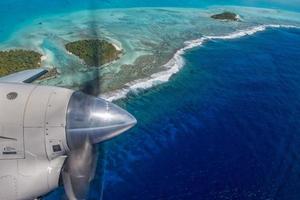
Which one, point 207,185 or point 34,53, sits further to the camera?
point 34,53

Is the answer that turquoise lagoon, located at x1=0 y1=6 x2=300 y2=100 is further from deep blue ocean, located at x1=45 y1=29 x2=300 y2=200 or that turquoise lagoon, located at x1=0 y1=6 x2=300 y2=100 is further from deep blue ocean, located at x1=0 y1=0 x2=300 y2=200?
deep blue ocean, located at x1=45 y1=29 x2=300 y2=200

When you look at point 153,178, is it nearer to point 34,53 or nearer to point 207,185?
point 207,185

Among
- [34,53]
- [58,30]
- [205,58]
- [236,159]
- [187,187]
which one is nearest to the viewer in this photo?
[187,187]

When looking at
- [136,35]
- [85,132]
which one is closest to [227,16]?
[136,35]

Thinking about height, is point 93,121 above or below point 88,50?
above

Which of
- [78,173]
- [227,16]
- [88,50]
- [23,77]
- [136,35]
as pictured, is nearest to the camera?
[78,173]

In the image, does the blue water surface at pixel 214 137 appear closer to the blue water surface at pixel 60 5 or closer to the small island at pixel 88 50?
the small island at pixel 88 50

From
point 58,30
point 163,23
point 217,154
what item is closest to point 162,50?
point 163,23

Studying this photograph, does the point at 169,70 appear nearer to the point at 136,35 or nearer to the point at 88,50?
the point at 88,50
